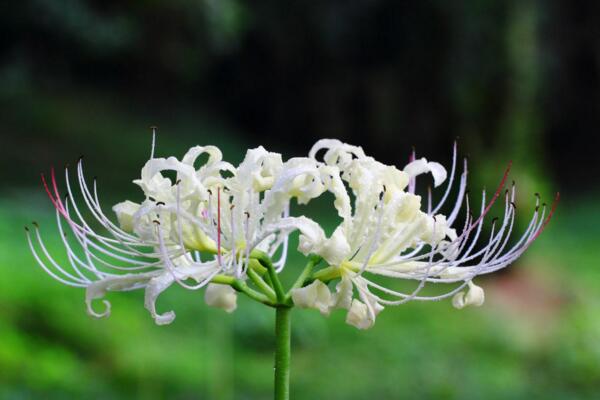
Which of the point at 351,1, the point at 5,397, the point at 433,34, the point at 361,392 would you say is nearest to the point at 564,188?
the point at 351,1

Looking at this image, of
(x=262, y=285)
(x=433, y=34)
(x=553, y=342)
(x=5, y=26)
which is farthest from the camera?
(x=5, y=26)

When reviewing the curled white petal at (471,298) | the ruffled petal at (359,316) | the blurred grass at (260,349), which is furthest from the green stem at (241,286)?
the blurred grass at (260,349)

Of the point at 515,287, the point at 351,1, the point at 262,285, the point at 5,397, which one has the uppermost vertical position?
the point at 351,1

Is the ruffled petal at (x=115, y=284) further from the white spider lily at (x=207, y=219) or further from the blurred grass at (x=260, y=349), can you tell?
the blurred grass at (x=260, y=349)

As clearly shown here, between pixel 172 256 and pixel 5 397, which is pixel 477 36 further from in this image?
pixel 172 256

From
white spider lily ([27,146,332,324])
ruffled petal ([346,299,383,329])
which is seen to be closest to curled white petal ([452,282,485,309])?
ruffled petal ([346,299,383,329])

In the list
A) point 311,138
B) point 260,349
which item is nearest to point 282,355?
point 260,349

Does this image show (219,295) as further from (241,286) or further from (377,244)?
(377,244)
